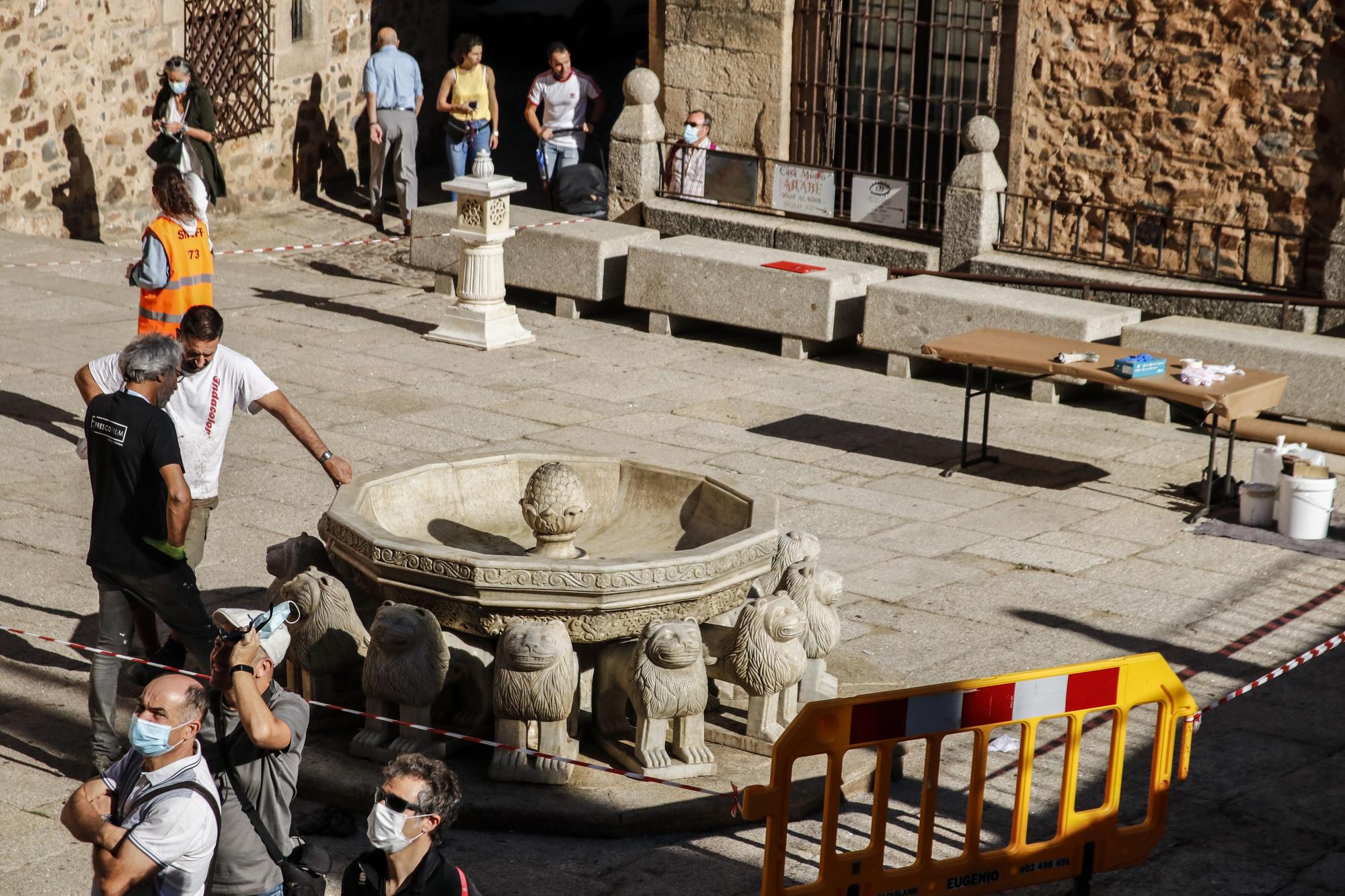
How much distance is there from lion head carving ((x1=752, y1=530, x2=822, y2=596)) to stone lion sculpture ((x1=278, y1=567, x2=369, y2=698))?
1656 millimetres

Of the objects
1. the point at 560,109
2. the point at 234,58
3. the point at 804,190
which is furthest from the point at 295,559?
the point at 234,58

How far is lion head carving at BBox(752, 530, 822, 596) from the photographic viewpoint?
24.6 ft

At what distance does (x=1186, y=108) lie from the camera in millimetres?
14055

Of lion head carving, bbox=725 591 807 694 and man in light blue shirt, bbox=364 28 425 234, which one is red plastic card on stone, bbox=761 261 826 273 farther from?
lion head carving, bbox=725 591 807 694

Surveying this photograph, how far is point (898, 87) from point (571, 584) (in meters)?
10.1

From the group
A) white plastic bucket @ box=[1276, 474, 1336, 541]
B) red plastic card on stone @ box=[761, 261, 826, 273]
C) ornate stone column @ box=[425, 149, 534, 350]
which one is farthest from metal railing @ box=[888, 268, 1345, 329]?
ornate stone column @ box=[425, 149, 534, 350]

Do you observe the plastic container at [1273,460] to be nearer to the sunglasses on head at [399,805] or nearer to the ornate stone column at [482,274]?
the ornate stone column at [482,274]

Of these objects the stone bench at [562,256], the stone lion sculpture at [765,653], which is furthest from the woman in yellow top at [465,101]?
the stone lion sculpture at [765,653]

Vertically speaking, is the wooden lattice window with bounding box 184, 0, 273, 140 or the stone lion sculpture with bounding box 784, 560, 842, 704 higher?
the wooden lattice window with bounding box 184, 0, 273, 140

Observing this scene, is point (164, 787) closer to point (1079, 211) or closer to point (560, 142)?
point (1079, 211)

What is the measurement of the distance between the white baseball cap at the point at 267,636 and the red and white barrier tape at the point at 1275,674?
299 cm

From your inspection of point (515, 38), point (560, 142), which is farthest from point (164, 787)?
point (515, 38)

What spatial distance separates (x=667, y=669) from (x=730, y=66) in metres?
10.6

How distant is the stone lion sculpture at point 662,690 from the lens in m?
6.52
